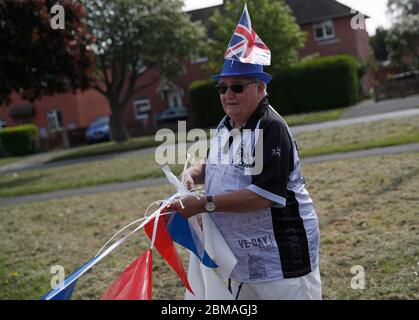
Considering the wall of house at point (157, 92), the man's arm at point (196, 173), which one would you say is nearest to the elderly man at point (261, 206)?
the man's arm at point (196, 173)

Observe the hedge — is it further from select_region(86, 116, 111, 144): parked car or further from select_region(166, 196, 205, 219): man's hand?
select_region(166, 196, 205, 219): man's hand

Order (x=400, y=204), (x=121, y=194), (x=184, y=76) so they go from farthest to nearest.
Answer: (x=184, y=76), (x=121, y=194), (x=400, y=204)

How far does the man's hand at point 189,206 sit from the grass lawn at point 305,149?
28.3 feet

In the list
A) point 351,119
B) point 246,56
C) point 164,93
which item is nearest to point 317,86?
point 351,119

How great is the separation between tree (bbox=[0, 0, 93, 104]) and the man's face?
12.4m

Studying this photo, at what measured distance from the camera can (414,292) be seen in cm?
410

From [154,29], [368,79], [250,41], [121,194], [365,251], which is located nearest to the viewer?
[250,41]

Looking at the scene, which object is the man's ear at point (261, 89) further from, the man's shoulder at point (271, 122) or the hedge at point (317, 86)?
the hedge at point (317, 86)

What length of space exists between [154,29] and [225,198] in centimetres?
2605

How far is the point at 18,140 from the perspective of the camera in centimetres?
3347

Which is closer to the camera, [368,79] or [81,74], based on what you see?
[81,74]
